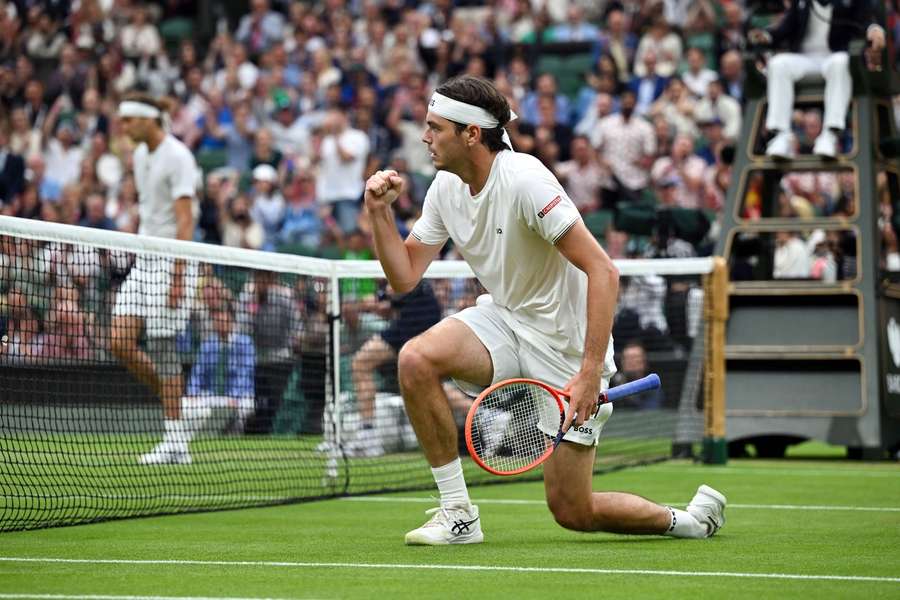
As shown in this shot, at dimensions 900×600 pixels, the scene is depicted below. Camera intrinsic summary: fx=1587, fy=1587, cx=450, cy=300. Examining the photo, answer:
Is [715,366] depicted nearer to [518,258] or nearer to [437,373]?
[518,258]

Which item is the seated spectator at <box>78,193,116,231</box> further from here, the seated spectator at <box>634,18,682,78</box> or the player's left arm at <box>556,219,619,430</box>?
the player's left arm at <box>556,219,619,430</box>

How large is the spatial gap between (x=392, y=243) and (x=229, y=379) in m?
5.03

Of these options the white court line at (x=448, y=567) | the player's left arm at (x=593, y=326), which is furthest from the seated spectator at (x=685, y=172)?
the white court line at (x=448, y=567)

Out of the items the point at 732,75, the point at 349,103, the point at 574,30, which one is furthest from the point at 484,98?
the point at 574,30

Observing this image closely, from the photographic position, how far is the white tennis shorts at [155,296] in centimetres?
974

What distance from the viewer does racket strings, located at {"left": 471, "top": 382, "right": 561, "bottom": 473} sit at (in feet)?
21.1

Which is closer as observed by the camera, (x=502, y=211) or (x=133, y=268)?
(x=502, y=211)

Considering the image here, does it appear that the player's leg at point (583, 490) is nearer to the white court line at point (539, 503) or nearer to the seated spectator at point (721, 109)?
the white court line at point (539, 503)

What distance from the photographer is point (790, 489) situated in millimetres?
9914

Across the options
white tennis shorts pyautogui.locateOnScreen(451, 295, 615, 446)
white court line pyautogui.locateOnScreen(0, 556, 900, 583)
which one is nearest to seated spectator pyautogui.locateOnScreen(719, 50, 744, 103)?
white tennis shorts pyautogui.locateOnScreen(451, 295, 615, 446)

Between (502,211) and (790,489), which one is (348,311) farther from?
(502,211)

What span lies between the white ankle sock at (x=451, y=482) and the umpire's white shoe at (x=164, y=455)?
3493 millimetres

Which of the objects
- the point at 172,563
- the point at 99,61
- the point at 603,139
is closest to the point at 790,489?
the point at 172,563

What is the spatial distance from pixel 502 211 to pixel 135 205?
14.5 meters
